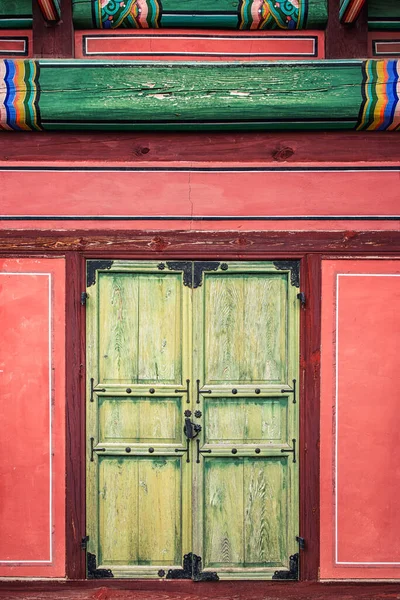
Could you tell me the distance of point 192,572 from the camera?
3.12 meters

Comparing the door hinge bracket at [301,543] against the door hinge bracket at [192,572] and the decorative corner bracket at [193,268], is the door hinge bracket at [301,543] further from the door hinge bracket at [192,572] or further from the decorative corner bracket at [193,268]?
the decorative corner bracket at [193,268]

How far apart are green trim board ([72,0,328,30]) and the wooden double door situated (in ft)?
4.26

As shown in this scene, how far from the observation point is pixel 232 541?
123 inches

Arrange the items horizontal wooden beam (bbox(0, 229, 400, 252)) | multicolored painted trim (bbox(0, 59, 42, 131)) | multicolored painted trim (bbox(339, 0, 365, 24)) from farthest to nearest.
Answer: horizontal wooden beam (bbox(0, 229, 400, 252)), multicolored painted trim (bbox(0, 59, 42, 131)), multicolored painted trim (bbox(339, 0, 365, 24))

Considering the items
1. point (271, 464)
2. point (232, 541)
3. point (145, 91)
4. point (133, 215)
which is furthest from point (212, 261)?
A: point (232, 541)

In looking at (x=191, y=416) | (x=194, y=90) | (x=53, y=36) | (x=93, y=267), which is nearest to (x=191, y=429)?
(x=191, y=416)

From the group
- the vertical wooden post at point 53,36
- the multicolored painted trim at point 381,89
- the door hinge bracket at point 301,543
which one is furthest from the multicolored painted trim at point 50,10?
the door hinge bracket at point 301,543

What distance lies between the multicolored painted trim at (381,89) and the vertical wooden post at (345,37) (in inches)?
4.8

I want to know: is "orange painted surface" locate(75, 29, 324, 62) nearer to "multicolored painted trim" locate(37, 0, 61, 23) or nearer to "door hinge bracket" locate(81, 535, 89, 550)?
"multicolored painted trim" locate(37, 0, 61, 23)

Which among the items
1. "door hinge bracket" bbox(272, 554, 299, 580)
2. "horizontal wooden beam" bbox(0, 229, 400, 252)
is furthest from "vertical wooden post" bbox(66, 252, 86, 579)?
"door hinge bracket" bbox(272, 554, 299, 580)

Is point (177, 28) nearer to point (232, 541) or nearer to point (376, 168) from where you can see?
point (376, 168)

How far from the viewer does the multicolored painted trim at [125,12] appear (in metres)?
3.04

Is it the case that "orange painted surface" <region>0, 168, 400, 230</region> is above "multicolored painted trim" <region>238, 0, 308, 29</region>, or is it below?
below

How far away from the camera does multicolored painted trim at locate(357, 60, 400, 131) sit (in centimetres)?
295
